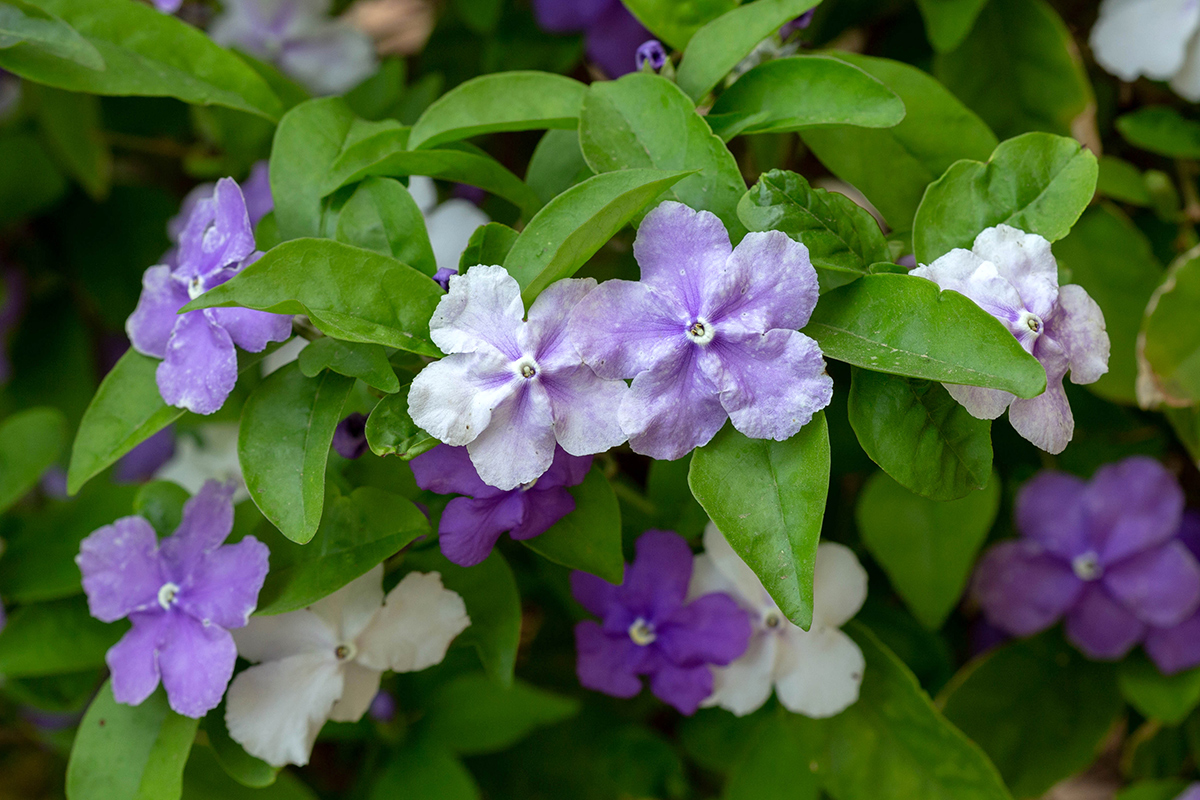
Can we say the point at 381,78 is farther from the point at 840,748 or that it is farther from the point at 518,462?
the point at 840,748

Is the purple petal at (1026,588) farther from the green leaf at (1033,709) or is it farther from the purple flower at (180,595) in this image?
the purple flower at (180,595)

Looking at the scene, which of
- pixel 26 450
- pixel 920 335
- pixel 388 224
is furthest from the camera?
pixel 26 450

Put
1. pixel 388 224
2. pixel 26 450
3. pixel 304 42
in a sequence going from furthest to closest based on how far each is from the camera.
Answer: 1. pixel 304 42
2. pixel 26 450
3. pixel 388 224

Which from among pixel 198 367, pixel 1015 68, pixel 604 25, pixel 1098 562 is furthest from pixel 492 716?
pixel 1015 68

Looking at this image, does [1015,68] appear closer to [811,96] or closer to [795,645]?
[811,96]

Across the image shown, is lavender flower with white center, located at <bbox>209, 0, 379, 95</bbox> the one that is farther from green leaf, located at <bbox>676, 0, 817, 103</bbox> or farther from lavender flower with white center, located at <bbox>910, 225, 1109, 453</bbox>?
lavender flower with white center, located at <bbox>910, 225, 1109, 453</bbox>

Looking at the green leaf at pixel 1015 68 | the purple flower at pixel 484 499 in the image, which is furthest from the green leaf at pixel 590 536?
the green leaf at pixel 1015 68
